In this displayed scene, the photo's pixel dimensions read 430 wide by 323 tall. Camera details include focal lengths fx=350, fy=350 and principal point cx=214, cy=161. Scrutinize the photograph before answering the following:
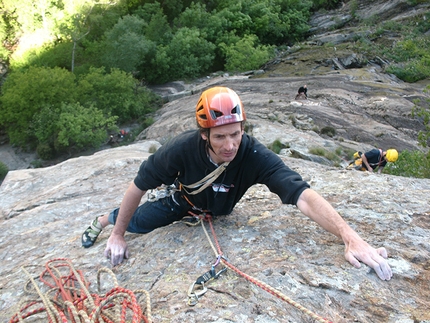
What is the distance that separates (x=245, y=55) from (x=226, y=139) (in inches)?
1279

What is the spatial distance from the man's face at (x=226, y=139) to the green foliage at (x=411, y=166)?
241 inches

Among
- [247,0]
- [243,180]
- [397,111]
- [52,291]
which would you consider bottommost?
[397,111]

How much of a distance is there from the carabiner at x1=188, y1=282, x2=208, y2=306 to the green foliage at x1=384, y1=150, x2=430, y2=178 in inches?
252

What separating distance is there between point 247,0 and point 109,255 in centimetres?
4509

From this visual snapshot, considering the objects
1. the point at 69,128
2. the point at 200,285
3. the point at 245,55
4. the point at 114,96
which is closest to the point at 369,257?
the point at 200,285

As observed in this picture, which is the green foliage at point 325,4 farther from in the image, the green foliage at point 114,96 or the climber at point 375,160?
the climber at point 375,160

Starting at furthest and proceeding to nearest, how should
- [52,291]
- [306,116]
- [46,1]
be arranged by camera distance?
[46,1] → [306,116] → [52,291]

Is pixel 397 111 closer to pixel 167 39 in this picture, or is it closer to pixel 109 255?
pixel 109 255

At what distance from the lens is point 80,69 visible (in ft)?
104

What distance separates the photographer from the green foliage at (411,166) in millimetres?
7384

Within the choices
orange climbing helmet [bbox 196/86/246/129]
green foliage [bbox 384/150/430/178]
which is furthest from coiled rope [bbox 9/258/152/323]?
green foliage [bbox 384/150/430/178]

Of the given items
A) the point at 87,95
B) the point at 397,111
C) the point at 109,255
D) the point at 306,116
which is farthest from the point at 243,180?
the point at 87,95

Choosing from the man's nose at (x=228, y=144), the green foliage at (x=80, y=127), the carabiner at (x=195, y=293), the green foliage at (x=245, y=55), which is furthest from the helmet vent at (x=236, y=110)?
the green foliage at (x=245, y=55)

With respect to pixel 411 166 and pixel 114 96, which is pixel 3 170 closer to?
pixel 114 96
